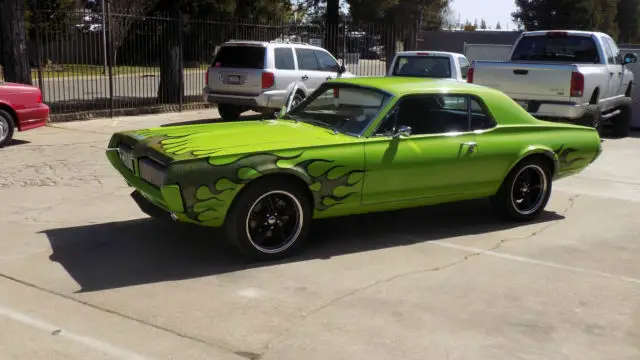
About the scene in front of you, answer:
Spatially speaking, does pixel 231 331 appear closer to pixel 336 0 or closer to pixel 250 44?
pixel 250 44

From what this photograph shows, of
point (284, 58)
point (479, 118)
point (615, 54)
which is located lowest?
point (479, 118)

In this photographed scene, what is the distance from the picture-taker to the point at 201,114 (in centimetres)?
1734

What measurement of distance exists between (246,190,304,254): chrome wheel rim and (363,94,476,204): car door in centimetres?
69

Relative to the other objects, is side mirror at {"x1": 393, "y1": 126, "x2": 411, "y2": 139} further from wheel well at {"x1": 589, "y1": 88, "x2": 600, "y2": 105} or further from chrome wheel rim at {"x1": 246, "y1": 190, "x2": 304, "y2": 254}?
wheel well at {"x1": 589, "y1": 88, "x2": 600, "y2": 105}

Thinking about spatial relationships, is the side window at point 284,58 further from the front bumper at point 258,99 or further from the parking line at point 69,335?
the parking line at point 69,335

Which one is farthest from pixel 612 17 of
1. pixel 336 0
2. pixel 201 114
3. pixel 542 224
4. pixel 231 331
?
pixel 231 331

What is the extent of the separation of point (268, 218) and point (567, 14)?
53205mm

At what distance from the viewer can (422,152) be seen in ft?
20.8

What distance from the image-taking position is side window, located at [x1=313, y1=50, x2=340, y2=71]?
52.0 feet

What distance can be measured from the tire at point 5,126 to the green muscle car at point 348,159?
206 inches

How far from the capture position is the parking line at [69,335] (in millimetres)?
4035

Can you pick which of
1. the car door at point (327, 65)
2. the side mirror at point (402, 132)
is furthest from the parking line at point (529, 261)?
the car door at point (327, 65)

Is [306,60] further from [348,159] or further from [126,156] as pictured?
[348,159]

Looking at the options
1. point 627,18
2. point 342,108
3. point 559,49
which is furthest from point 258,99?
point 627,18
